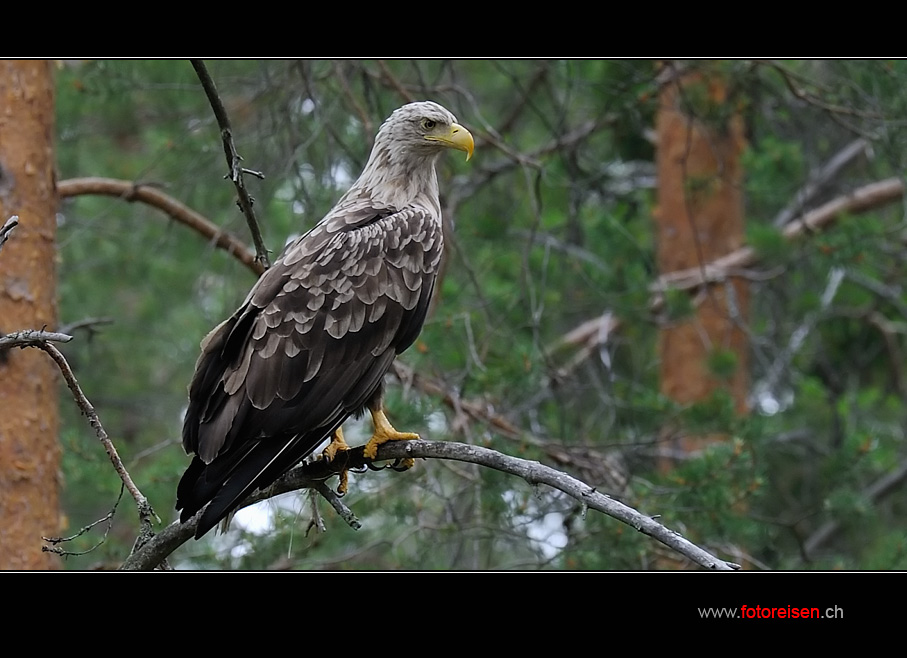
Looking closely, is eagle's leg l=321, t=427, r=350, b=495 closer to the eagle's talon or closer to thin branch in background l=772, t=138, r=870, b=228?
the eagle's talon

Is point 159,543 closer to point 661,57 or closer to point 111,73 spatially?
point 111,73

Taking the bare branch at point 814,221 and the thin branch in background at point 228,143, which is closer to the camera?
the thin branch in background at point 228,143

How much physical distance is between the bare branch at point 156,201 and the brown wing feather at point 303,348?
1.05m

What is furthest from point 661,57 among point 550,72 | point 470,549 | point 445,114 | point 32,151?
point 32,151

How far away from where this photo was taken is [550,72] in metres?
7.49

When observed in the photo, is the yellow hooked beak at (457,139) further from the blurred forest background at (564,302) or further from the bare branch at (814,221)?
the bare branch at (814,221)

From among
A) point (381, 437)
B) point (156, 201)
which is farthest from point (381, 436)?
point (156, 201)

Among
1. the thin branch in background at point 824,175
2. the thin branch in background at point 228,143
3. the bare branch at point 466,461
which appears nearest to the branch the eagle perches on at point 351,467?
the bare branch at point 466,461

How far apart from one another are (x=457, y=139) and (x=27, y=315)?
7.14 feet

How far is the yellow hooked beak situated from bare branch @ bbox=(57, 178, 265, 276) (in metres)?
1.22

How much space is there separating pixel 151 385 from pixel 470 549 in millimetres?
6386

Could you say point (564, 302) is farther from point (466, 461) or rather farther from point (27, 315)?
point (466, 461)

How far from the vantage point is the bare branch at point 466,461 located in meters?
2.86

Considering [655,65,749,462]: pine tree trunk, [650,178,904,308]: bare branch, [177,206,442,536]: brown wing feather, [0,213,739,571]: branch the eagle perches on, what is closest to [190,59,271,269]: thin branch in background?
[177,206,442,536]: brown wing feather
